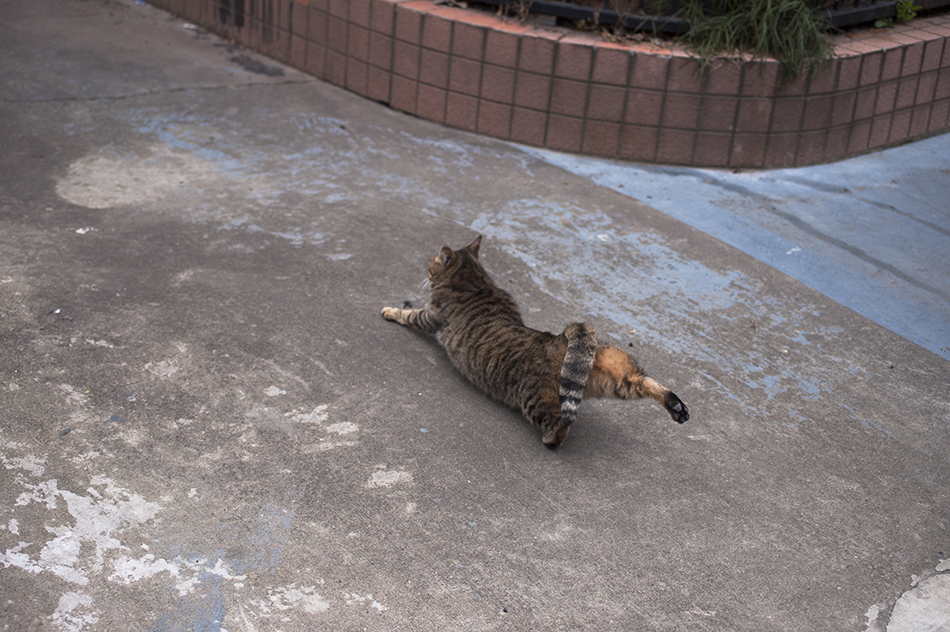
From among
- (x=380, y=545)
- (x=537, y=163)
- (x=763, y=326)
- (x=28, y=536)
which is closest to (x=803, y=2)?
(x=537, y=163)

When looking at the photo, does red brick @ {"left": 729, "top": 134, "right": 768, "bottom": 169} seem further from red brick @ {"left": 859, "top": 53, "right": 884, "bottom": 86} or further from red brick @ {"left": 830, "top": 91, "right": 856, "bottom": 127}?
red brick @ {"left": 859, "top": 53, "right": 884, "bottom": 86}

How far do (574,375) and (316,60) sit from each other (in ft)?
16.2

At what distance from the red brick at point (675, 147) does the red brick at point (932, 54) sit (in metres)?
2.17

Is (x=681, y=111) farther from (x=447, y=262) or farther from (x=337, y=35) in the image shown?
(x=337, y=35)

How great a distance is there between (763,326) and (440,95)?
3.29 meters

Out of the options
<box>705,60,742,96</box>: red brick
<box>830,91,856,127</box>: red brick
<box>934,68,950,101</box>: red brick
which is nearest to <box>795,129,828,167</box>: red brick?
<box>830,91,856,127</box>: red brick

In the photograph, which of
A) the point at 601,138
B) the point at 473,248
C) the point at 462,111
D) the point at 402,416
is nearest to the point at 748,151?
the point at 601,138

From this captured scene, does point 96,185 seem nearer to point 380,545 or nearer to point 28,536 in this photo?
point 28,536

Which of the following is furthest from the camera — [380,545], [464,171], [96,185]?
[464,171]

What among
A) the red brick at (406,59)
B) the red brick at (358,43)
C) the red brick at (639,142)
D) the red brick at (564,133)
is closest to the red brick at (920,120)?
the red brick at (639,142)

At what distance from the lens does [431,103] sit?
20.5 feet

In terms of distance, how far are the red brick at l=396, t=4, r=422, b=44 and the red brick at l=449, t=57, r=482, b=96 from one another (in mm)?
382

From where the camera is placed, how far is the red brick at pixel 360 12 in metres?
6.29

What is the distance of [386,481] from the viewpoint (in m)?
2.90
